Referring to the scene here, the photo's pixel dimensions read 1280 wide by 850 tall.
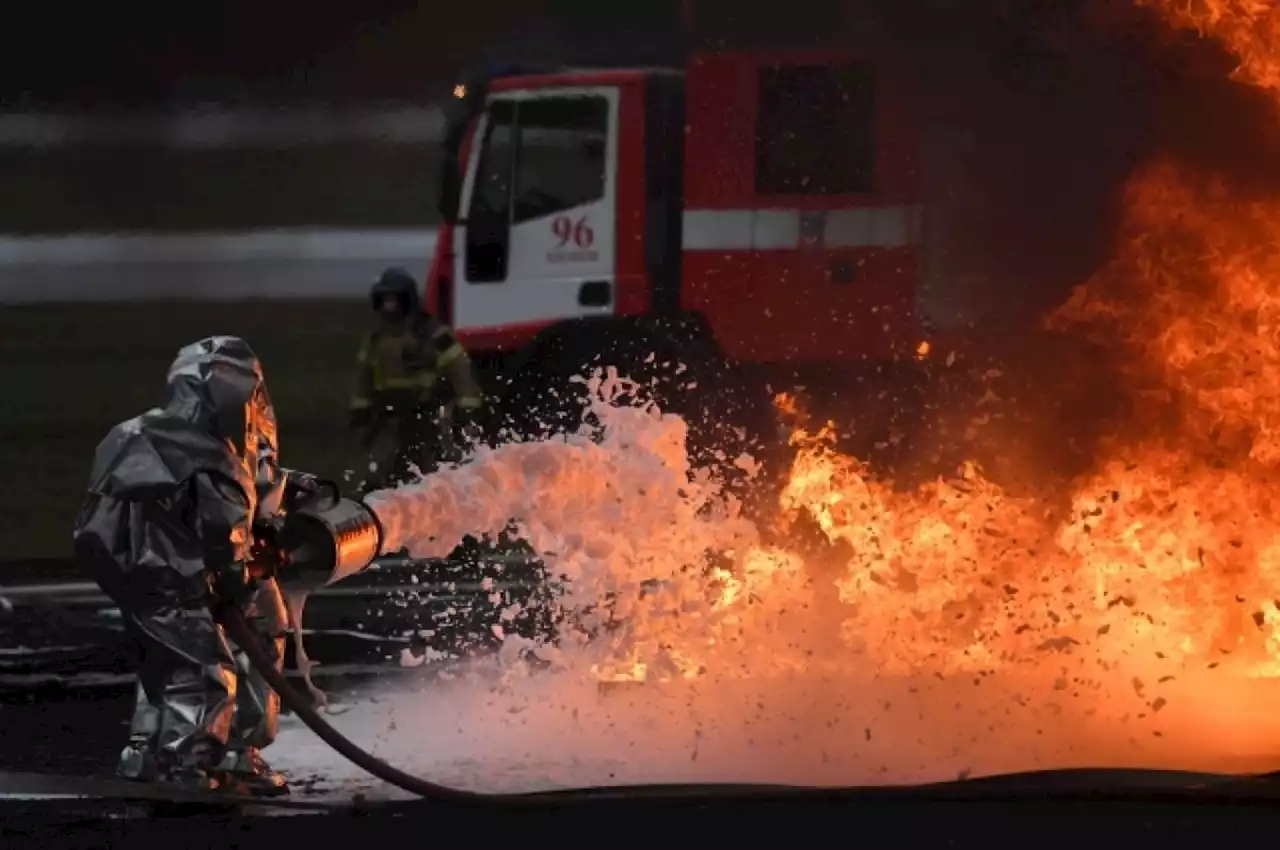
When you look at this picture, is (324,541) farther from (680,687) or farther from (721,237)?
(721,237)

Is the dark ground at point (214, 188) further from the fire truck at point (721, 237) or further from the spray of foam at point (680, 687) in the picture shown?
the spray of foam at point (680, 687)

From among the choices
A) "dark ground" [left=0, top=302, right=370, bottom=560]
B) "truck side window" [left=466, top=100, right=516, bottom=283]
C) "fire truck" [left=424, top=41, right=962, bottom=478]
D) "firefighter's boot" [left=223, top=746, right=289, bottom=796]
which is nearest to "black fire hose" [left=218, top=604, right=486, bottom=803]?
"firefighter's boot" [left=223, top=746, right=289, bottom=796]

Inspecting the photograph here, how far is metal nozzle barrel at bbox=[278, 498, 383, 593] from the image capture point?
16.6ft

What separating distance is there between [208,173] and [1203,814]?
38.5 ft

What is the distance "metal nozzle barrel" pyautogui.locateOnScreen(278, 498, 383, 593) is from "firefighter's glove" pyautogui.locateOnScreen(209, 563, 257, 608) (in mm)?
160

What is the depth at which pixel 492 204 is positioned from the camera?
1030 cm

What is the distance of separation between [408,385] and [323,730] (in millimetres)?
5221

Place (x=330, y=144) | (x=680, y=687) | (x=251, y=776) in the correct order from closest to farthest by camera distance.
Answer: (x=251, y=776) < (x=680, y=687) < (x=330, y=144)

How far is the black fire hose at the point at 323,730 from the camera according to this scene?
4.96 metres

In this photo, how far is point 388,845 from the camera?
4805 mm

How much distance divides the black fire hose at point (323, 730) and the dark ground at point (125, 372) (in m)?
6.80

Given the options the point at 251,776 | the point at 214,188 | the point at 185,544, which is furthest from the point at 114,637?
the point at 214,188

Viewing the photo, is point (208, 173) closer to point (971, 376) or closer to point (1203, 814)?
point (971, 376)

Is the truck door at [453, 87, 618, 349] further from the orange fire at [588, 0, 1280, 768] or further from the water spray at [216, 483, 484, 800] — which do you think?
the water spray at [216, 483, 484, 800]
